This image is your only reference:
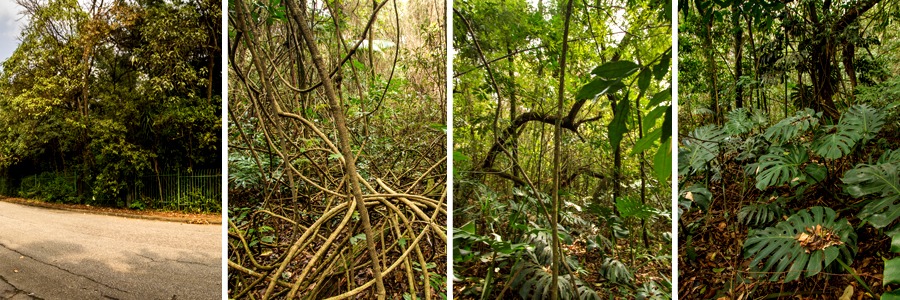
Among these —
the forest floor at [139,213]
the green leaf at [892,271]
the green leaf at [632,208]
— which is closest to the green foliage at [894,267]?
the green leaf at [892,271]

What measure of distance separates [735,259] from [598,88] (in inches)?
28.0

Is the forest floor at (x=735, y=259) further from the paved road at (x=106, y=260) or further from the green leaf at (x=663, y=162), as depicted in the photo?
the paved road at (x=106, y=260)

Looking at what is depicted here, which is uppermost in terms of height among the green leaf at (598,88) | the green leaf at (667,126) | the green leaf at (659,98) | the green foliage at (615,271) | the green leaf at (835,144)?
the green leaf at (598,88)

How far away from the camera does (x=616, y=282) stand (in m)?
0.87

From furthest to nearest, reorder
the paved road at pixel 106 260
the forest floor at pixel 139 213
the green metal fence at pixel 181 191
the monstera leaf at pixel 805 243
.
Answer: the paved road at pixel 106 260 < the forest floor at pixel 139 213 < the green metal fence at pixel 181 191 < the monstera leaf at pixel 805 243

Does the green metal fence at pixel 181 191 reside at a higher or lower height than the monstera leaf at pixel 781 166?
lower

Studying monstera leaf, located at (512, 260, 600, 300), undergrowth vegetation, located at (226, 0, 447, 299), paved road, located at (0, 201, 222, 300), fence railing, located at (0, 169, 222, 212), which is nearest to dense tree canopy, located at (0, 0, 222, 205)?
fence railing, located at (0, 169, 222, 212)

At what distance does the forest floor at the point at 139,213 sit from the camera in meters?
1.65

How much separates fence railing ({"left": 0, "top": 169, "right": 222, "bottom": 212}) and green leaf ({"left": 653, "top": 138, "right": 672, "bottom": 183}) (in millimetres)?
1446

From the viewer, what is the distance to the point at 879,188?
928mm

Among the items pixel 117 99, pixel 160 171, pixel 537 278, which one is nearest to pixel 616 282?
pixel 537 278

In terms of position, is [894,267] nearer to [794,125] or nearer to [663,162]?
[794,125]

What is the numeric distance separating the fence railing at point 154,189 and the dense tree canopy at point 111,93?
31 mm

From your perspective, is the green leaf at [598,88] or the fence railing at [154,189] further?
the fence railing at [154,189]
